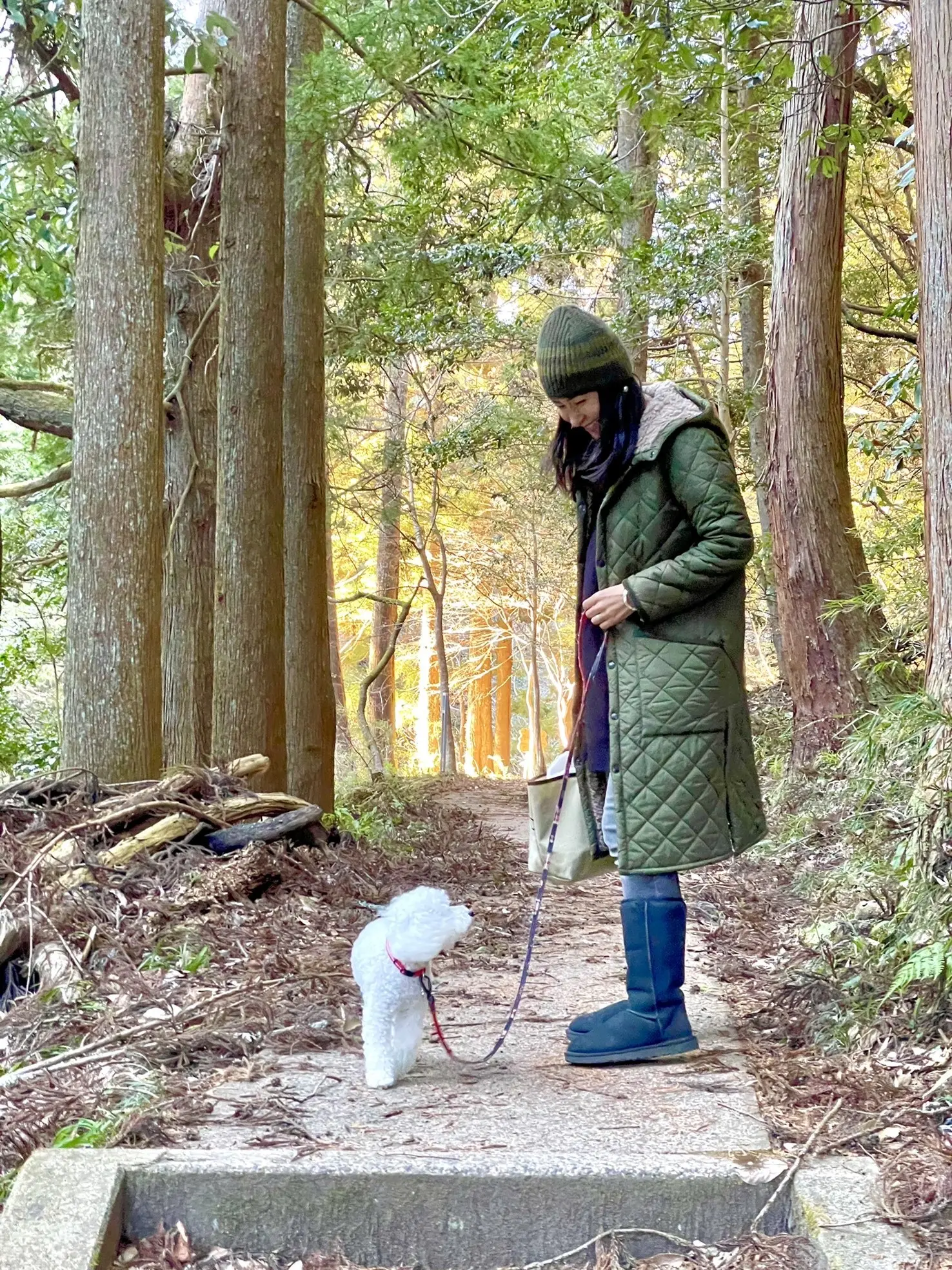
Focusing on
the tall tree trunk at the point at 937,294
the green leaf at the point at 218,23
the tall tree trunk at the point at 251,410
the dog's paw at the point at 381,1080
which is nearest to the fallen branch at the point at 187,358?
the tall tree trunk at the point at 251,410

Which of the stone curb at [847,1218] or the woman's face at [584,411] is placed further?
the woman's face at [584,411]

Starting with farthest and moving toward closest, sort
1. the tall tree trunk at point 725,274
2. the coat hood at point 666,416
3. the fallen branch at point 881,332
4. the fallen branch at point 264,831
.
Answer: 1. the tall tree trunk at point 725,274
2. the fallen branch at point 881,332
3. the fallen branch at point 264,831
4. the coat hood at point 666,416

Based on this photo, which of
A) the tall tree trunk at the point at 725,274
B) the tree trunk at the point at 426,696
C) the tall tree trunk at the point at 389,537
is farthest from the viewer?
the tree trunk at the point at 426,696

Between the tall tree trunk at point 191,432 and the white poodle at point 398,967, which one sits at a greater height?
the tall tree trunk at point 191,432

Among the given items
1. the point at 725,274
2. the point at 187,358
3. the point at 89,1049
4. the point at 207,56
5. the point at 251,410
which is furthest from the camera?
the point at 725,274

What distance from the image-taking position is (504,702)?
33.7 m

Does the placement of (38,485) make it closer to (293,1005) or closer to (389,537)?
(293,1005)

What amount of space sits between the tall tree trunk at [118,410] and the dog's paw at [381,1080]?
2.87 meters

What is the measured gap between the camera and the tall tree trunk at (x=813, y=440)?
8359 mm

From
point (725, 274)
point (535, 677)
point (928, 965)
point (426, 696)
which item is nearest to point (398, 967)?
point (928, 965)

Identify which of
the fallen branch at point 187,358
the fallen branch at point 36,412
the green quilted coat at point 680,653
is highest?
the fallen branch at point 187,358

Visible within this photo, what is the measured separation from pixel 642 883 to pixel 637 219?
10985mm

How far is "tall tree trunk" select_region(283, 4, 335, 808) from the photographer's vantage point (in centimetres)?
939

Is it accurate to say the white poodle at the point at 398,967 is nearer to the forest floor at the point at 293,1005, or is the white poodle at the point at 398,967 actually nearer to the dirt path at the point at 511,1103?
the dirt path at the point at 511,1103
